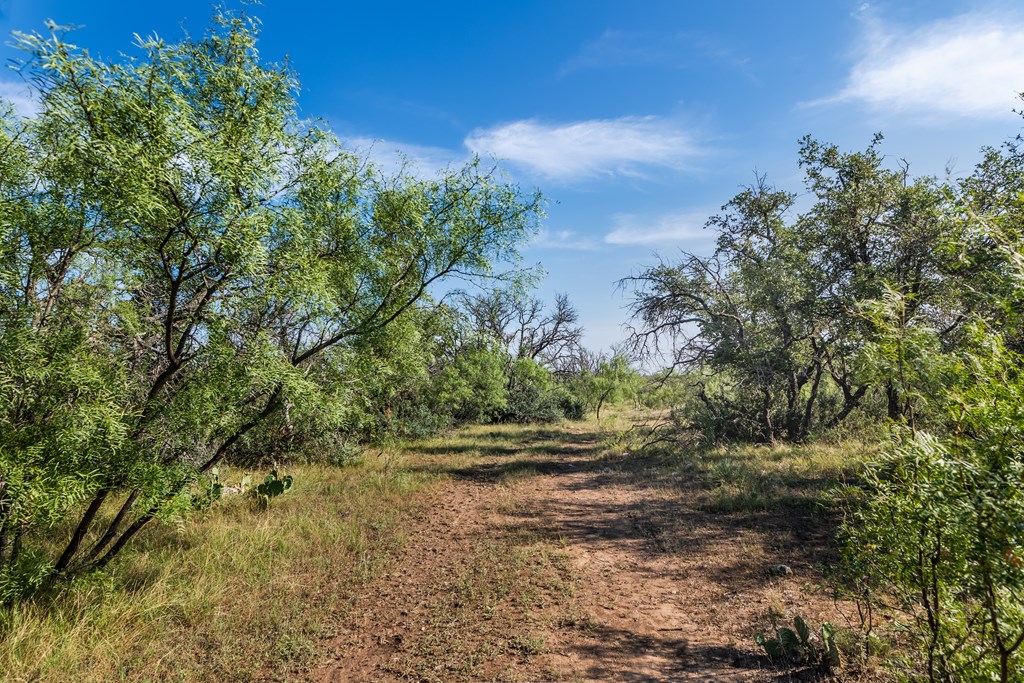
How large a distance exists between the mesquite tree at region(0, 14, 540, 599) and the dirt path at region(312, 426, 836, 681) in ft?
8.59

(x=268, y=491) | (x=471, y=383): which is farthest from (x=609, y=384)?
(x=268, y=491)

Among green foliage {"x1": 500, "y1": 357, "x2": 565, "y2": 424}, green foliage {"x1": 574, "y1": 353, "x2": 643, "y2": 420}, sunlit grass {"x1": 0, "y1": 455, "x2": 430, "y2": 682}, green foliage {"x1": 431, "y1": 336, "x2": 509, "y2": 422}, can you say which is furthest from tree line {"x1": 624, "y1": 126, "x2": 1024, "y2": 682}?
green foliage {"x1": 574, "y1": 353, "x2": 643, "y2": 420}

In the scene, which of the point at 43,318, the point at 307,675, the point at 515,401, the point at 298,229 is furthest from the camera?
the point at 515,401

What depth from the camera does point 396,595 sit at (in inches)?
234

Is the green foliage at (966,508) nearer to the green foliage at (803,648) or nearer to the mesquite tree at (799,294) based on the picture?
the green foliage at (803,648)

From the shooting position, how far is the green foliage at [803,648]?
3852 millimetres

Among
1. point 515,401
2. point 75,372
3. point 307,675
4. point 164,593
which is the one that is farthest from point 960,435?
point 515,401

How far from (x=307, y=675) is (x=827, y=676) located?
4.42 metres

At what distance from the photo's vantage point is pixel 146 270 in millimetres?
4852

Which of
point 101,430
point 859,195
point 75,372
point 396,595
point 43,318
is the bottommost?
point 396,595

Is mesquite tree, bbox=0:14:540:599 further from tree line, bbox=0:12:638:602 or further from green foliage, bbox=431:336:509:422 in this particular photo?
green foliage, bbox=431:336:509:422

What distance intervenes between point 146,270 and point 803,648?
7.06 meters

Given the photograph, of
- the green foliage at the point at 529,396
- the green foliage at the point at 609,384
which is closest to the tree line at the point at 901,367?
the green foliage at the point at 529,396

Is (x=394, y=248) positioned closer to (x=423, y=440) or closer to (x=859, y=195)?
(x=859, y=195)
